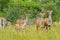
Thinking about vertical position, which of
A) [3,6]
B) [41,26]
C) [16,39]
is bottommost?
[3,6]

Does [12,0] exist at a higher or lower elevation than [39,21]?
lower

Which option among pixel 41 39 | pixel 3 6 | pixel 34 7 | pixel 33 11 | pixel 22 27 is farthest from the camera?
pixel 3 6

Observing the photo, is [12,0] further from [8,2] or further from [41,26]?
[41,26]

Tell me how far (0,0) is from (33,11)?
5864 millimetres

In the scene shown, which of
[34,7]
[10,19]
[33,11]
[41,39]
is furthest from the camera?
[34,7]

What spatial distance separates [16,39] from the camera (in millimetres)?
7633

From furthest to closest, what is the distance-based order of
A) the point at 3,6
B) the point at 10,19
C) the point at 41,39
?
1. the point at 3,6
2. the point at 10,19
3. the point at 41,39

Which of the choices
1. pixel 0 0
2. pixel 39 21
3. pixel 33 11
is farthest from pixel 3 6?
pixel 39 21

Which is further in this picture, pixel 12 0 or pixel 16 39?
pixel 12 0

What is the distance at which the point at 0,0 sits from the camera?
3045 cm

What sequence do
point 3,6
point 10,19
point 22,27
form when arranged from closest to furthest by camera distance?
point 22,27
point 10,19
point 3,6

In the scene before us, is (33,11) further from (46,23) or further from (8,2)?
(46,23)

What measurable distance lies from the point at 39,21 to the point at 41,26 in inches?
26.5

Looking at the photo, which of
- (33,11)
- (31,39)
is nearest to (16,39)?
(31,39)
